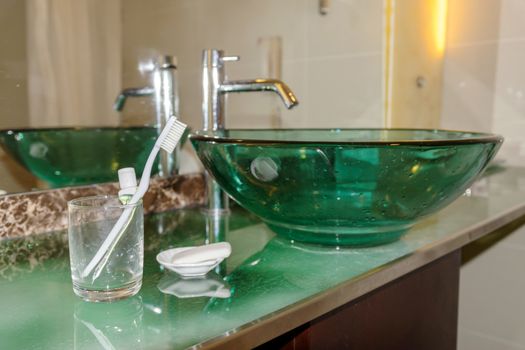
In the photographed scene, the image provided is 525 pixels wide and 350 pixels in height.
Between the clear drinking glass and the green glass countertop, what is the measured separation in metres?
0.01

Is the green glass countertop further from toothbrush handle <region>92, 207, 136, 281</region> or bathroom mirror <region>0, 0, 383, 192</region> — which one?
bathroom mirror <region>0, 0, 383, 192</region>

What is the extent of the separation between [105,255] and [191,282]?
102 millimetres

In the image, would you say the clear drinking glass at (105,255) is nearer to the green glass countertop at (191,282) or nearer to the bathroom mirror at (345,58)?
the green glass countertop at (191,282)

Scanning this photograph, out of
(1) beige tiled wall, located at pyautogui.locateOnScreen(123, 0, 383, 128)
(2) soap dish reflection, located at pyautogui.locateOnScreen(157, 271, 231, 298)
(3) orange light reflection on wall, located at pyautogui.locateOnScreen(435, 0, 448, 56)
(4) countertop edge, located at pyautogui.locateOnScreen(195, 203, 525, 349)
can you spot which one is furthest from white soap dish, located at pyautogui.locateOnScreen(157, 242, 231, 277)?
(3) orange light reflection on wall, located at pyautogui.locateOnScreen(435, 0, 448, 56)

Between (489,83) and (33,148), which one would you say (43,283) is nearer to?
(33,148)

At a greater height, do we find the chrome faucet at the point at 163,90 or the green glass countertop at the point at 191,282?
the chrome faucet at the point at 163,90

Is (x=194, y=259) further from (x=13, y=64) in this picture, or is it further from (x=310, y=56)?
(x=310, y=56)

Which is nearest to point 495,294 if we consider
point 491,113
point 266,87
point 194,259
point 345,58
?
point 491,113

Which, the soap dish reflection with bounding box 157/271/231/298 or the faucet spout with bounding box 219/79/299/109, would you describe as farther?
the faucet spout with bounding box 219/79/299/109

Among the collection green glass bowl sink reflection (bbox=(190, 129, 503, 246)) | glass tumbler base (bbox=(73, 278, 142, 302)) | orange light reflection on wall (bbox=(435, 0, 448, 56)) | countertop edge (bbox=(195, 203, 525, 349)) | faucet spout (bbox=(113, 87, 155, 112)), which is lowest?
countertop edge (bbox=(195, 203, 525, 349))

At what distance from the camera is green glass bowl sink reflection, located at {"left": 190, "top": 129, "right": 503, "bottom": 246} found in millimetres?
630

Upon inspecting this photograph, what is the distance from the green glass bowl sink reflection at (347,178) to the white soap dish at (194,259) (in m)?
0.11

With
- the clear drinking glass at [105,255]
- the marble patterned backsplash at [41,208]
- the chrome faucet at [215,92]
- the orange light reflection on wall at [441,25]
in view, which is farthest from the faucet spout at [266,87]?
the orange light reflection on wall at [441,25]

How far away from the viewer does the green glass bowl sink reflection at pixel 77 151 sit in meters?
0.81
